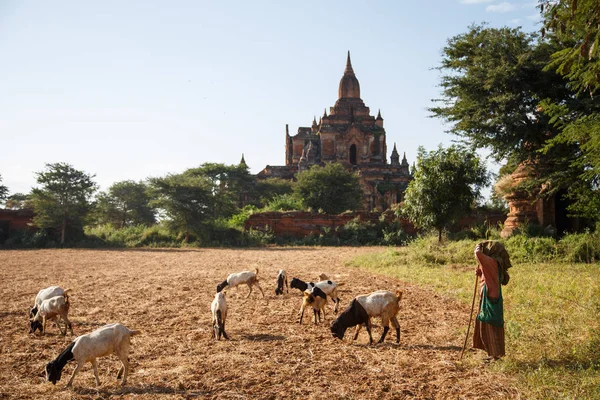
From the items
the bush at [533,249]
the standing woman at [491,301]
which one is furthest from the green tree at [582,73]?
the standing woman at [491,301]

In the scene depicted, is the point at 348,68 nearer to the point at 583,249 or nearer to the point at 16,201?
the point at 16,201

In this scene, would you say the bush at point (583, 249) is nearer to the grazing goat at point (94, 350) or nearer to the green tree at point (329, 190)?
the grazing goat at point (94, 350)

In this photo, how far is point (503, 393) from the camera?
4.50 meters

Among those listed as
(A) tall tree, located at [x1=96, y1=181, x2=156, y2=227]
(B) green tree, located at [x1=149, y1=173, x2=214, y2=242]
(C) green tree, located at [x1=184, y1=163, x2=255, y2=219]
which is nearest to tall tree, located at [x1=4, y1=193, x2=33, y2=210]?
(A) tall tree, located at [x1=96, y1=181, x2=156, y2=227]

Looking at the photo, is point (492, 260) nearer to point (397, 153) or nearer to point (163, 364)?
point (163, 364)

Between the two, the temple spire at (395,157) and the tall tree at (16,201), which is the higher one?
the temple spire at (395,157)

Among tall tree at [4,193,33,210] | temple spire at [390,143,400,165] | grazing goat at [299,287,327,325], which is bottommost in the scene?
grazing goat at [299,287,327,325]

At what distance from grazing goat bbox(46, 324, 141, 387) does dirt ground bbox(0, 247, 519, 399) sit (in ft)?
0.61

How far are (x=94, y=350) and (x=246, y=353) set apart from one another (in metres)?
1.87

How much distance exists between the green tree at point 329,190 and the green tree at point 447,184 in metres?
19.5

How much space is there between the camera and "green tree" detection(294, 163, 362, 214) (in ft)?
121

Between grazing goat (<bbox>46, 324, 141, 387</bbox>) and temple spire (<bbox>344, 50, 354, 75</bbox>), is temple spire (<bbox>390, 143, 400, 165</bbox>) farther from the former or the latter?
grazing goat (<bbox>46, 324, 141, 387</bbox>)

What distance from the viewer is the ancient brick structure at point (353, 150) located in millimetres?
44531

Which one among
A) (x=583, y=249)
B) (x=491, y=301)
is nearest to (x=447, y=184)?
(x=583, y=249)
